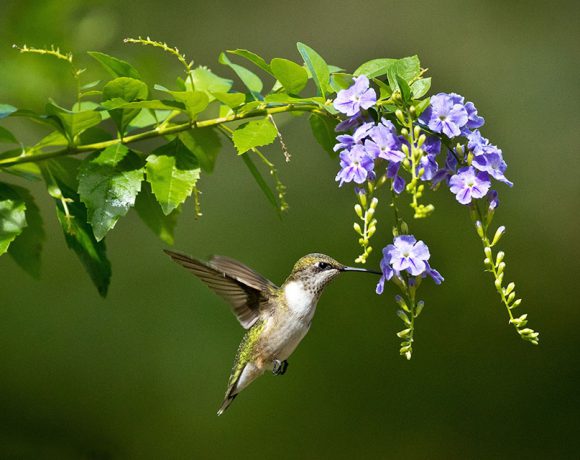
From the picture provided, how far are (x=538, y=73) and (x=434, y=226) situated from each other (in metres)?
1.70

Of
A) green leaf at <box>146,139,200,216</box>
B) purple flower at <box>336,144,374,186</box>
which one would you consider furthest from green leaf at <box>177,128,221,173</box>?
purple flower at <box>336,144,374,186</box>

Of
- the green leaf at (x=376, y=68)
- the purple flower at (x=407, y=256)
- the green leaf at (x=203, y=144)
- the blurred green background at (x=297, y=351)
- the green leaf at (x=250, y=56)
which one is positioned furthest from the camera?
the blurred green background at (x=297, y=351)

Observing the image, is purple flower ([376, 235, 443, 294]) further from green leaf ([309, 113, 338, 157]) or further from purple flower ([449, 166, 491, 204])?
green leaf ([309, 113, 338, 157])

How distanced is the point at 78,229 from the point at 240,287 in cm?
37

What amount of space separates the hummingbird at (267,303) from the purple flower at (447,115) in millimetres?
383

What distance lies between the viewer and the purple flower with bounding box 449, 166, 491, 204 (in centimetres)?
139

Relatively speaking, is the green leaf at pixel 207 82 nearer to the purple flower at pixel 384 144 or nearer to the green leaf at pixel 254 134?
the green leaf at pixel 254 134

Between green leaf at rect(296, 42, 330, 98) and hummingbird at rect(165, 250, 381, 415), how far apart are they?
1.21ft

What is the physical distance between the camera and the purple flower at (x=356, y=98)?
1432 millimetres

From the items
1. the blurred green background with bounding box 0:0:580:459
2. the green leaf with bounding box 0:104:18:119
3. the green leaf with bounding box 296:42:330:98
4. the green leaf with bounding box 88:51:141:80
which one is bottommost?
the blurred green background with bounding box 0:0:580:459

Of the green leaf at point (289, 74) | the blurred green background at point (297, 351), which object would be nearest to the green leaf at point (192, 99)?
the green leaf at point (289, 74)

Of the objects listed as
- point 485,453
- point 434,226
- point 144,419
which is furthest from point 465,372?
point 144,419

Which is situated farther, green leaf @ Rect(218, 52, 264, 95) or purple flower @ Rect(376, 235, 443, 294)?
green leaf @ Rect(218, 52, 264, 95)

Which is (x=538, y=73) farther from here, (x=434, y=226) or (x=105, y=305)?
(x=105, y=305)
